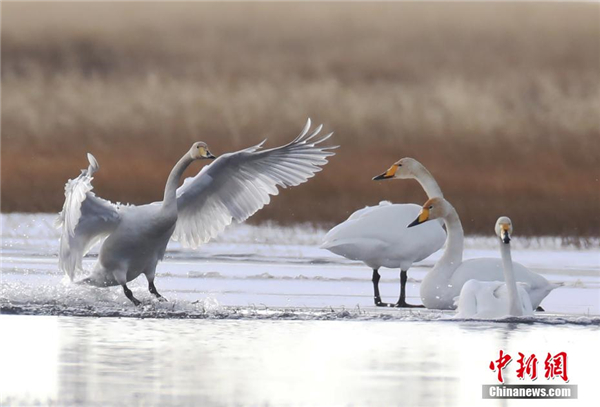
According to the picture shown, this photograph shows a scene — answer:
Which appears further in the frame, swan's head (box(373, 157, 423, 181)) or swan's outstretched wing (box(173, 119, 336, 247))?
swan's head (box(373, 157, 423, 181))

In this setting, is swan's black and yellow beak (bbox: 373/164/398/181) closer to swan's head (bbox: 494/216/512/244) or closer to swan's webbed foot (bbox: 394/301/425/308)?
swan's webbed foot (bbox: 394/301/425/308)

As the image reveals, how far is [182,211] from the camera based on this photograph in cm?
967

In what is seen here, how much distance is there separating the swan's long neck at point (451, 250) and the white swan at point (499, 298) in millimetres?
656

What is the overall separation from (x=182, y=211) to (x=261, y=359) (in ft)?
10.7

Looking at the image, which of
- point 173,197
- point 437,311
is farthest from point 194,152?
point 437,311

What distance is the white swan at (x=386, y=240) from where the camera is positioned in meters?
9.37

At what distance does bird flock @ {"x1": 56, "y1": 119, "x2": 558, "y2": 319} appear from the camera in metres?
8.35

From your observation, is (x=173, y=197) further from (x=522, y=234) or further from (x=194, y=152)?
(x=522, y=234)

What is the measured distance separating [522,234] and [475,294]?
19.8ft

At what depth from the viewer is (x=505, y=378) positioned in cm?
619

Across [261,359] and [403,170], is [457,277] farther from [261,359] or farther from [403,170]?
[261,359]

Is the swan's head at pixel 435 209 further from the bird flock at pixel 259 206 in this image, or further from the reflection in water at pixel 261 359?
the reflection in water at pixel 261 359
